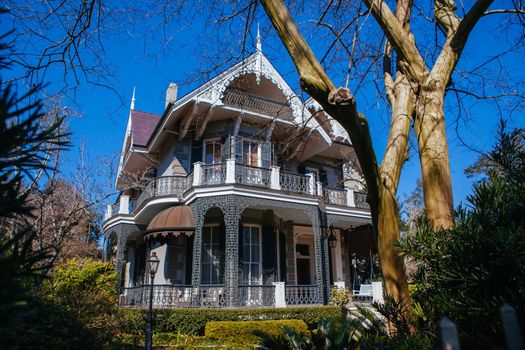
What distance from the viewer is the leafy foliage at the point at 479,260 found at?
96.3 inches

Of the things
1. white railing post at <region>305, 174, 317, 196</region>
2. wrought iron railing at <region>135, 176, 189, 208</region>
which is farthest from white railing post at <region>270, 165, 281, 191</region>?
wrought iron railing at <region>135, 176, 189, 208</region>

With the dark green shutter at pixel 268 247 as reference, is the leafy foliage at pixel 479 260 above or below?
below

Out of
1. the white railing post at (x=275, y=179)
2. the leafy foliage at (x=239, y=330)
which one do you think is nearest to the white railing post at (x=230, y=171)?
the white railing post at (x=275, y=179)

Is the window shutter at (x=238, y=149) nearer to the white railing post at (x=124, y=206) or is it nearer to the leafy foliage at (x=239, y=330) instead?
the white railing post at (x=124, y=206)

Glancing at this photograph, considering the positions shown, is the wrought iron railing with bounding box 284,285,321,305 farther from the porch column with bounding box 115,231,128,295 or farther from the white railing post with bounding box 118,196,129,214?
the white railing post with bounding box 118,196,129,214

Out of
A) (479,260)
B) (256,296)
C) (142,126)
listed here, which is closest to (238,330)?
(256,296)

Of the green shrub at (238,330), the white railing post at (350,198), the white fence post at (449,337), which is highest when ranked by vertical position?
the white railing post at (350,198)

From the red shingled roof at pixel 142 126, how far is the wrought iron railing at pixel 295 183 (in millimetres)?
7700

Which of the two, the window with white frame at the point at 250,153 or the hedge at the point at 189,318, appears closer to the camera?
the hedge at the point at 189,318

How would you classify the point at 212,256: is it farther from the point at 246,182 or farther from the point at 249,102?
the point at 249,102

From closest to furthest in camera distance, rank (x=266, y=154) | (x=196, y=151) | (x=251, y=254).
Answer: (x=251, y=254)
(x=196, y=151)
(x=266, y=154)

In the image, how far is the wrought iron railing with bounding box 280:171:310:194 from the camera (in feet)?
49.1

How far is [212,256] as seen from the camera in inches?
569

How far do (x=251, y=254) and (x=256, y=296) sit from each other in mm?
2125
